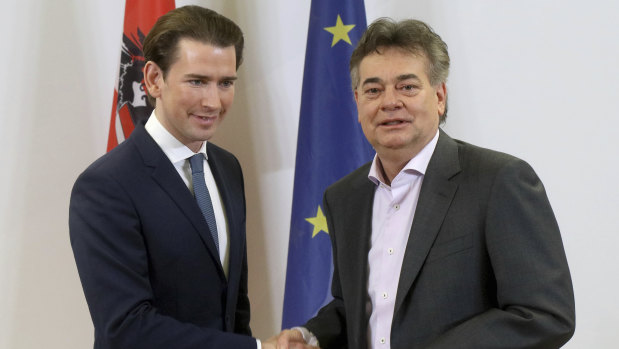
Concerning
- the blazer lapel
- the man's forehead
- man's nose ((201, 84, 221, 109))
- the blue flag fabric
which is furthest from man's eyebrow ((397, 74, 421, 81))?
the blue flag fabric

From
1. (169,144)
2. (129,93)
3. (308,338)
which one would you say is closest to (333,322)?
(308,338)

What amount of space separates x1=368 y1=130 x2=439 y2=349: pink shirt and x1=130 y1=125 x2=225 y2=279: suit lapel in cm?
53

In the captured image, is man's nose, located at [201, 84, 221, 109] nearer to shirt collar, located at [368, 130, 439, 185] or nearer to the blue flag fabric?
shirt collar, located at [368, 130, 439, 185]

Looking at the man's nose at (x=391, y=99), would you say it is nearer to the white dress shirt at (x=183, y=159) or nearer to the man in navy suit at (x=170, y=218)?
the man in navy suit at (x=170, y=218)

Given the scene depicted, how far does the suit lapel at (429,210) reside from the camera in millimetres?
1863

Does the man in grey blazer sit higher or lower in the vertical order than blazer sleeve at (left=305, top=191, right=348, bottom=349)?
higher

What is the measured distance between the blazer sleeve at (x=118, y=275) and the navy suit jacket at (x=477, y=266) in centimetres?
54

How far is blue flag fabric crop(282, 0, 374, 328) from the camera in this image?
10.5 ft

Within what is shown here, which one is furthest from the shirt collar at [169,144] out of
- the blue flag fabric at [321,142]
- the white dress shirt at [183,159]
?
the blue flag fabric at [321,142]

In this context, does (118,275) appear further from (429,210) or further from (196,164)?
(429,210)

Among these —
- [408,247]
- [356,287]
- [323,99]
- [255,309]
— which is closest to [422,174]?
[408,247]

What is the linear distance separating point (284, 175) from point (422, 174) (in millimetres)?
1737

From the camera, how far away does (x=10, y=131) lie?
3418 millimetres

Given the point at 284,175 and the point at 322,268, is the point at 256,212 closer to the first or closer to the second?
the point at 284,175
